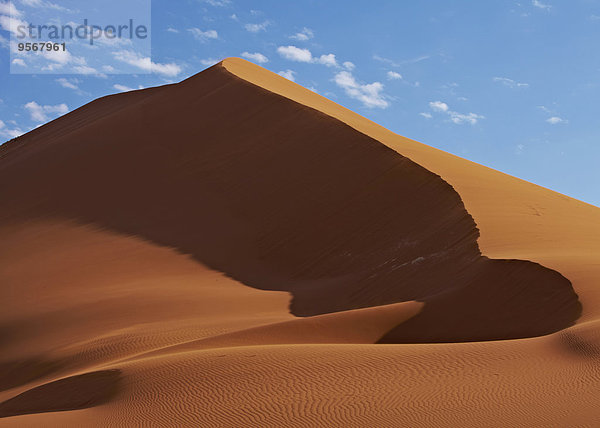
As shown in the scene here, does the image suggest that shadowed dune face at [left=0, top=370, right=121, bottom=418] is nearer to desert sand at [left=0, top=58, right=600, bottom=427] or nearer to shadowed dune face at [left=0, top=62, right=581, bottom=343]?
desert sand at [left=0, top=58, right=600, bottom=427]

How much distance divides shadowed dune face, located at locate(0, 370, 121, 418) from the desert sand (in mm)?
31

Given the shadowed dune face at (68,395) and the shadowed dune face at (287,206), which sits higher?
the shadowed dune face at (287,206)

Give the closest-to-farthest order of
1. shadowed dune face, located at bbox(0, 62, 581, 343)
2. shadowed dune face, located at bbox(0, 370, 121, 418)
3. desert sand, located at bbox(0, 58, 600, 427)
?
desert sand, located at bbox(0, 58, 600, 427) < shadowed dune face, located at bbox(0, 370, 121, 418) < shadowed dune face, located at bbox(0, 62, 581, 343)

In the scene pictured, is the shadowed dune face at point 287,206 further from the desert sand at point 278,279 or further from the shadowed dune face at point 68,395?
the shadowed dune face at point 68,395

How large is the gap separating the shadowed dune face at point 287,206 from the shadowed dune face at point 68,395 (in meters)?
4.45

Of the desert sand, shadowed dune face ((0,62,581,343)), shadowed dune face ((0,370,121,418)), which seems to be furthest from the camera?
shadowed dune face ((0,62,581,343))

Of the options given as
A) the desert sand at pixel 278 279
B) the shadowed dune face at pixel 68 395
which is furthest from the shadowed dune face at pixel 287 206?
the shadowed dune face at pixel 68 395

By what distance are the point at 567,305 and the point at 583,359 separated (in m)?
3.38

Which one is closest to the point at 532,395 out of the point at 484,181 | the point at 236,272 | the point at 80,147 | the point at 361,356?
the point at 361,356

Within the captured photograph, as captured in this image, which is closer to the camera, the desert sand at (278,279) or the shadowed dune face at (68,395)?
the desert sand at (278,279)

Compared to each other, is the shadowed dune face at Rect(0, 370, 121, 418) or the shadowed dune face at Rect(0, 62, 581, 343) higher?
the shadowed dune face at Rect(0, 62, 581, 343)

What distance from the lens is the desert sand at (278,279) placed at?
24.8ft

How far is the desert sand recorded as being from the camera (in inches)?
297

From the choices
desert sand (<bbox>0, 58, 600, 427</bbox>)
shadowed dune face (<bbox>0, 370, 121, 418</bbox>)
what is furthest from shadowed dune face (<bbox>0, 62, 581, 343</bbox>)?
shadowed dune face (<bbox>0, 370, 121, 418</bbox>)
